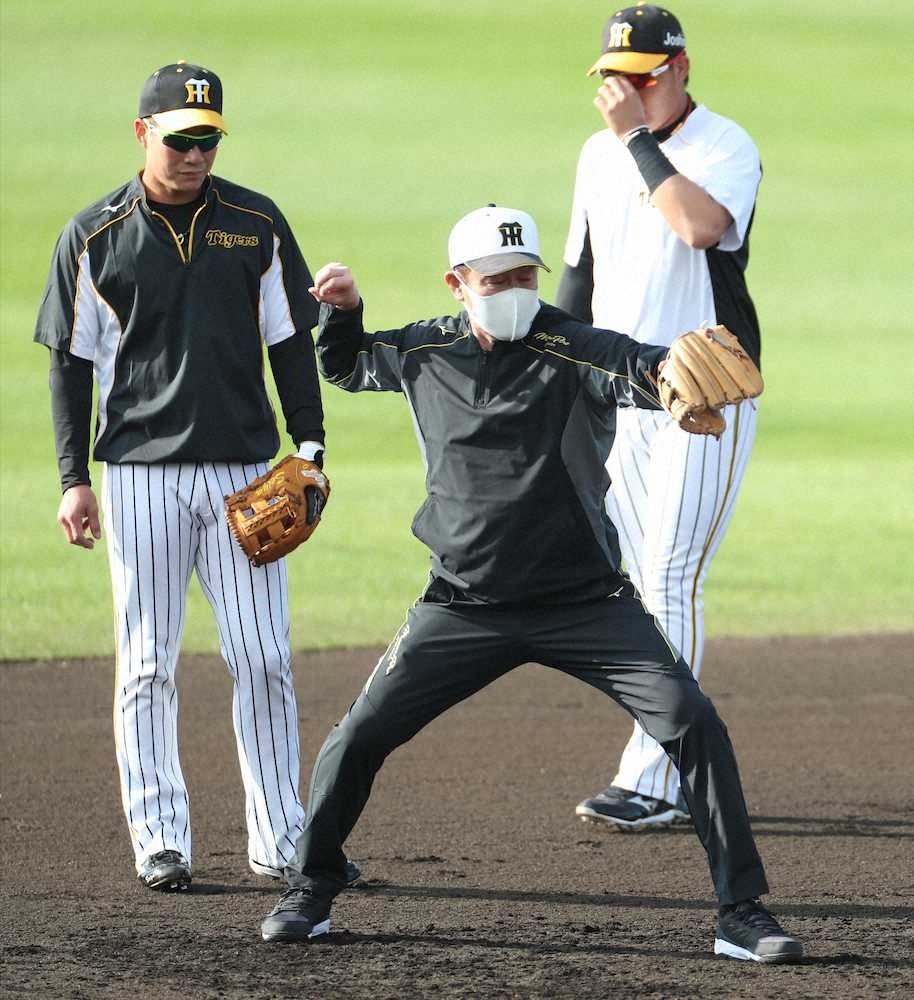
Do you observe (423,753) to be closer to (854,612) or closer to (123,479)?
(123,479)

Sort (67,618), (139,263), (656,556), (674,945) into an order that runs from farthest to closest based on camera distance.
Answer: (67,618)
(656,556)
(139,263)
(674,945)

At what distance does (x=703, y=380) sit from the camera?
3986mm

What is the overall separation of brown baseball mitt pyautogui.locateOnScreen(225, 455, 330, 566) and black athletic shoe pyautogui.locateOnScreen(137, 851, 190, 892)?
842 millimetres

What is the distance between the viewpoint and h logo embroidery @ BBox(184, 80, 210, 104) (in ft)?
15.6

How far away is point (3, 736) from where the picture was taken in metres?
6.81

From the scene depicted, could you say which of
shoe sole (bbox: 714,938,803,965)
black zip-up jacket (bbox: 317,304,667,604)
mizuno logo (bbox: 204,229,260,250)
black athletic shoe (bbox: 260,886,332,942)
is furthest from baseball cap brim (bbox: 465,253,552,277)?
shoe sole (bbox: 714,938,803,965)

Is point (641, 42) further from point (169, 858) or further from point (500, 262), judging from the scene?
point (169, 858)

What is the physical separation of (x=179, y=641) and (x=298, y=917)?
0.93 meters

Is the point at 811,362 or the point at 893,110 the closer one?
the point at 811,362

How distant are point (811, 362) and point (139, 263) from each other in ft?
42.3

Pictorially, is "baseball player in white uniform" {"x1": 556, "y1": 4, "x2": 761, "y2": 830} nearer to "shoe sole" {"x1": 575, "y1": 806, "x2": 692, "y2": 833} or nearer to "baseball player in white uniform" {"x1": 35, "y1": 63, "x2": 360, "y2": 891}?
"shoe sole" {"x1": 575, "y1": 806, "x2": 692, "y2": 833}

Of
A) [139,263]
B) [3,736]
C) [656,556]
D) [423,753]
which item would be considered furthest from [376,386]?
[3,736]

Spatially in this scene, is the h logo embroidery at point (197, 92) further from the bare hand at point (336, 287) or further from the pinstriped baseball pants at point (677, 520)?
the pinstriped baseball pants at point (677, 520)

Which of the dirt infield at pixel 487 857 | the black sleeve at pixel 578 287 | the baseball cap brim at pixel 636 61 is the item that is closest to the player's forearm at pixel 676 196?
the baseball cap brim at pixel 636 61
